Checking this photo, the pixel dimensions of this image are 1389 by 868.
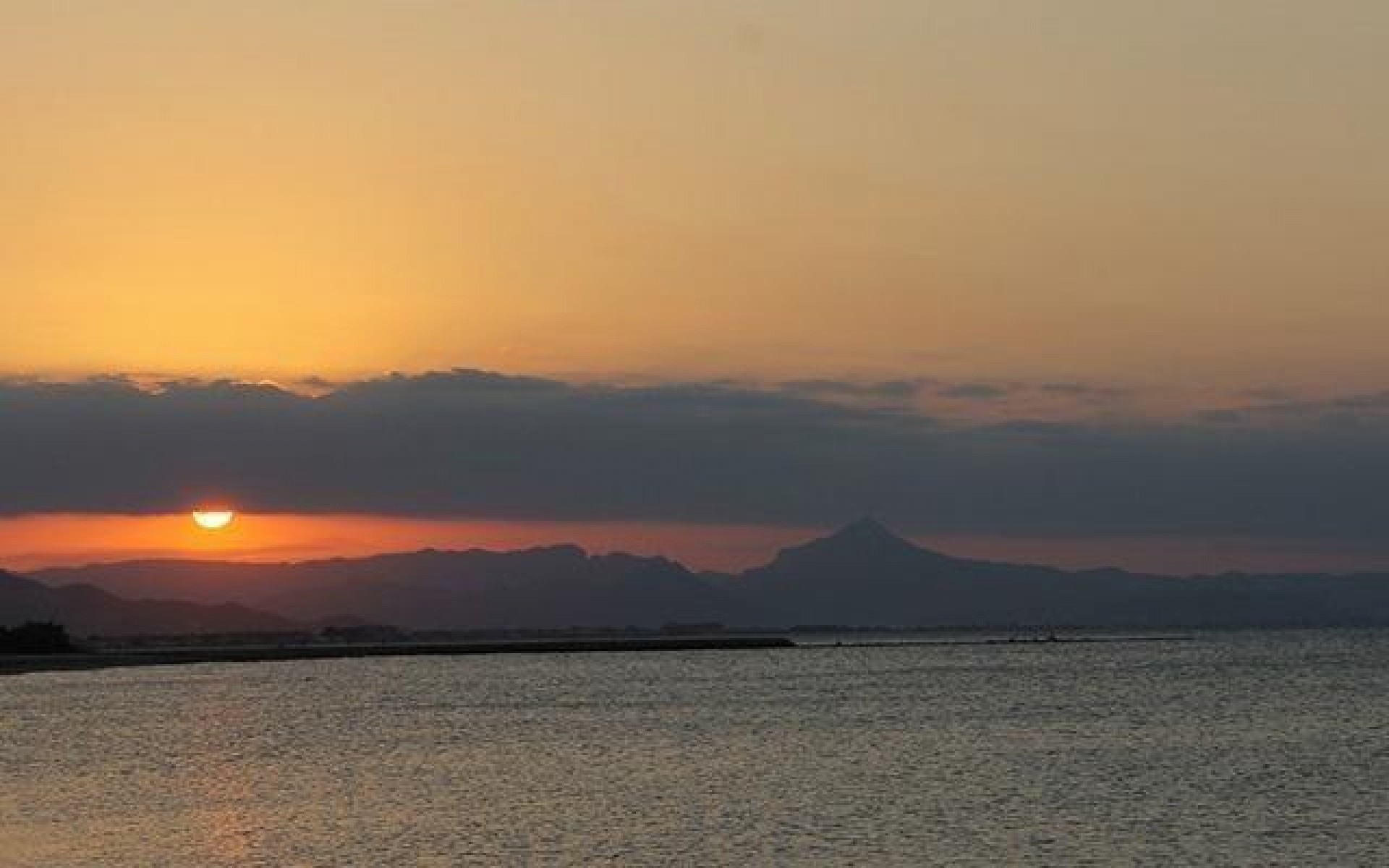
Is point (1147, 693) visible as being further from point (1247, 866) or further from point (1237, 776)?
point (1247, 866)

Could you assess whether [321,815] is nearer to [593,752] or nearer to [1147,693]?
[593,752]

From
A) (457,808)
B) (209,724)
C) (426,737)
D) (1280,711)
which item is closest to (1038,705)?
(1280,711)

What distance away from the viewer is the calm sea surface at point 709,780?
5666 centimetres

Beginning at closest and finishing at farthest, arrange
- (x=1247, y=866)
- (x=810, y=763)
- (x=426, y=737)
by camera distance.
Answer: (x=1247, y=866) → (x=810, y=763) → (x=426, y=737)

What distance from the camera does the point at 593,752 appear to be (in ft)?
301

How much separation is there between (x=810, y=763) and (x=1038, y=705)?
157 ft

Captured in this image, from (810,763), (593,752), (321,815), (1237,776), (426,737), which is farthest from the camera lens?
(426,737)

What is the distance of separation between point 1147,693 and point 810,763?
6719cm

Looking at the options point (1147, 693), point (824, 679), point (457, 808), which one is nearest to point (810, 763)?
point (457, 808)

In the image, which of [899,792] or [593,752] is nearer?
[899,792]

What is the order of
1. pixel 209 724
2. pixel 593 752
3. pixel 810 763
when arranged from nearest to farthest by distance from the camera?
1. pixel 810 763
2. pixel 593 752
3. pixel 209 724

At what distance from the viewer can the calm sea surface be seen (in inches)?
2231

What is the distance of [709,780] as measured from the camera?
76.4 meters

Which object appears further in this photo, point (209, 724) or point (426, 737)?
point (209, 724)
